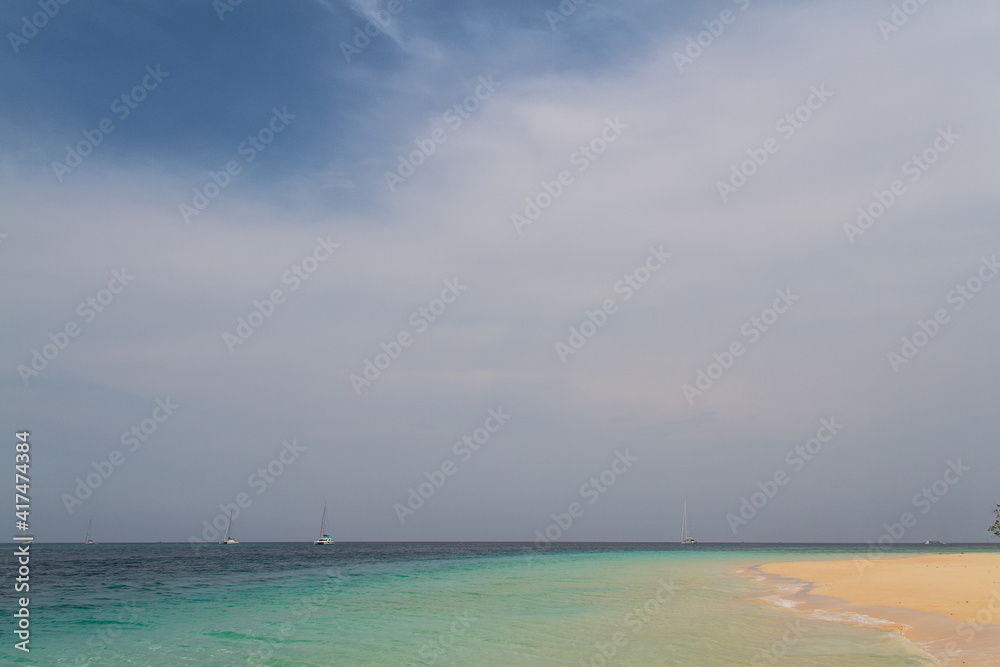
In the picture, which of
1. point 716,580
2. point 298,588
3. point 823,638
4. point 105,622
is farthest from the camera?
point 716,580

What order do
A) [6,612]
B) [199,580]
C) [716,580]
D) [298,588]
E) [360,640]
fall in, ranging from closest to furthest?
[360,640] → [6,612] → [298,588] → [716,580] → [199,580]

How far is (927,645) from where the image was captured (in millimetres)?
14961

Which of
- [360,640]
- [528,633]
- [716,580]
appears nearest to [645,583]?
[716,580]

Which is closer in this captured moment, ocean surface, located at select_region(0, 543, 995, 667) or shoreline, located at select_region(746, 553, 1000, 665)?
shoreline, located at select_region(746, 553, 1000, 665)

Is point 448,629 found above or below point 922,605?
below

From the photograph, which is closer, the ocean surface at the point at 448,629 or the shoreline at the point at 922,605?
the shoreline at the point at 922,605

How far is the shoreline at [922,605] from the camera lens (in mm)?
14672

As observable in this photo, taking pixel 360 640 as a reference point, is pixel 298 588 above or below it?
below

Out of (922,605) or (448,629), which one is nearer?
(448,629)

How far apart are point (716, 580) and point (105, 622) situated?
1373 inches

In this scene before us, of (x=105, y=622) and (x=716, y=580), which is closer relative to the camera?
(x=105, y=622)

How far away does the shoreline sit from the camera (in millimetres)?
14672

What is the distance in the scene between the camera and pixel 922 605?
70.7ft

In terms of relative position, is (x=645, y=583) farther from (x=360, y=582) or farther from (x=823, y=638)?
(x=823, y=638)
